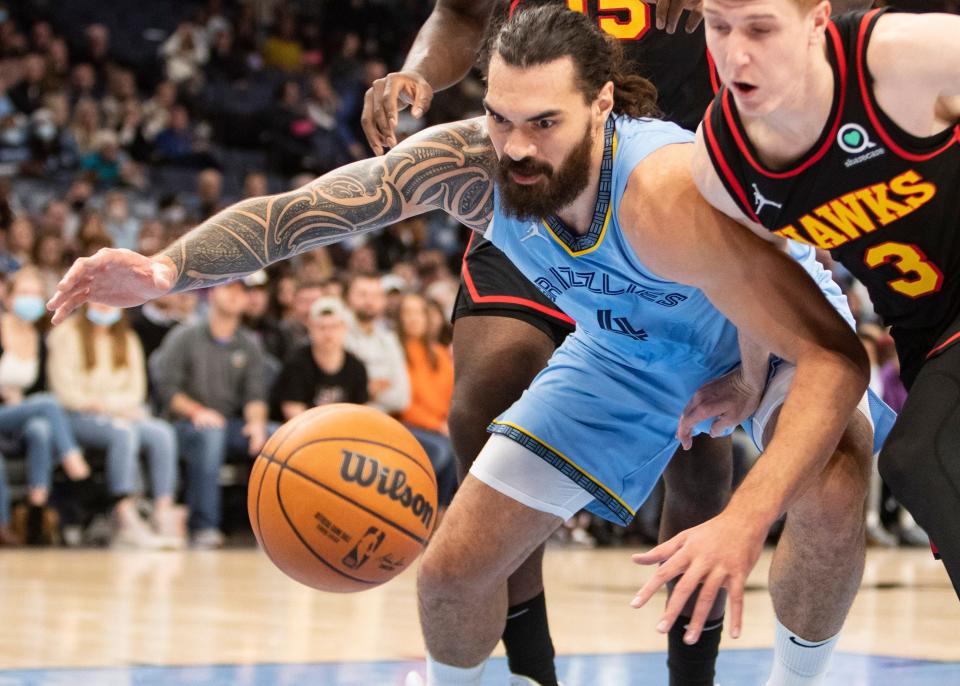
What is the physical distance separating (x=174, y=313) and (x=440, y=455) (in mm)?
2138

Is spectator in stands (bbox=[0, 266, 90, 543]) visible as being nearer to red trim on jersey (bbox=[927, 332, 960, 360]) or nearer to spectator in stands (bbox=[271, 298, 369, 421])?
spectator in stands (bbox=[271, 298, 369, 421])

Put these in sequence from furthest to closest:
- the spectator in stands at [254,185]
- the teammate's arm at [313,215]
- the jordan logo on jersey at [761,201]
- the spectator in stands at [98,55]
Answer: the spectator in stands at [98,55], the spectator in stands at [254,185], the teammate's arm at [313,215], the jordan logo on jersey at [761,201]

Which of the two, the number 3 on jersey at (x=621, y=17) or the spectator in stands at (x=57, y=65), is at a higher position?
the number 3 on jersey at (x=621, y=17)

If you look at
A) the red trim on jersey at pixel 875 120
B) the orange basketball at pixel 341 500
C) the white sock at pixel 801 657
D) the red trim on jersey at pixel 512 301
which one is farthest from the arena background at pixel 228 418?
the red trim on jersey at pixel 875 120

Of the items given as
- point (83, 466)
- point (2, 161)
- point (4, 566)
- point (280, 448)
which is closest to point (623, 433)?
point (280, 448)

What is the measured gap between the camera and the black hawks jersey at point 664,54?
12.7 ft

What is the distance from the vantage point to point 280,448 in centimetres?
384

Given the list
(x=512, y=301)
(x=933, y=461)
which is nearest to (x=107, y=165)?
(x=512, y=301)

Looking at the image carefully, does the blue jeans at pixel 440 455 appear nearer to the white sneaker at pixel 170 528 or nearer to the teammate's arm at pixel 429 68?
the white sneaker at pixel 170 528

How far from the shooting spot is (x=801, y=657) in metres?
3.42

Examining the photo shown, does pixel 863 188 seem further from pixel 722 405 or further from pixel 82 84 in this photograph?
pixel 82 84

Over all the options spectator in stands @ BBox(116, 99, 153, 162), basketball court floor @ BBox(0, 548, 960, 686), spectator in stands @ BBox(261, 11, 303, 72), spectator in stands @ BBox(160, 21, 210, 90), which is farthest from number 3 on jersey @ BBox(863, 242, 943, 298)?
spectator in stands @ BBox(261, 11, 303, 72)

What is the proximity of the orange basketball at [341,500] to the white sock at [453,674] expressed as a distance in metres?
0.31

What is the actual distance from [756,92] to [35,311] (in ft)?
21.5
